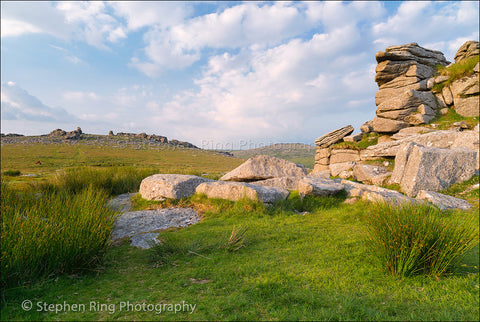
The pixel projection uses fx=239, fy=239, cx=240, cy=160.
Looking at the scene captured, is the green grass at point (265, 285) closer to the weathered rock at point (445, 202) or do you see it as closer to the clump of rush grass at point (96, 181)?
the weathered rock at point (445, 202)

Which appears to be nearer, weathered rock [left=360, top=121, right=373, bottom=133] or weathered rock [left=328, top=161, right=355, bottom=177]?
weathered rock [left=328, top=161, right=355, bottom=177]

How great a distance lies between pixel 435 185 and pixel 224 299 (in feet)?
40.7

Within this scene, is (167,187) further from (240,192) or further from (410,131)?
(410,131)

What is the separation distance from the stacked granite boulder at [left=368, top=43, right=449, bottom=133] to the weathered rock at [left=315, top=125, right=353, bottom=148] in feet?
4.29

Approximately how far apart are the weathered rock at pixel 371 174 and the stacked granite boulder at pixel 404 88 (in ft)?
17.4

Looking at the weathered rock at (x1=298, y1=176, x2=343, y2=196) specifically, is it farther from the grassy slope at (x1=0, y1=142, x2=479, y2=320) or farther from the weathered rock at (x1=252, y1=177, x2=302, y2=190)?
the grassy slope at (x1=0, y1=142, x2=479, y2=320)

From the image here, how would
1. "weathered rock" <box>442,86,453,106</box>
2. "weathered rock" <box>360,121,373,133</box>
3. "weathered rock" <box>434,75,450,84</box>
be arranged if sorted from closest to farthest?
1. "weathered rock" <box>442,86,453,106</box>
2. "weathered rock" <box>434,75,450,84</box>
3. "weathered rock" <box>360,121,373,133</box>

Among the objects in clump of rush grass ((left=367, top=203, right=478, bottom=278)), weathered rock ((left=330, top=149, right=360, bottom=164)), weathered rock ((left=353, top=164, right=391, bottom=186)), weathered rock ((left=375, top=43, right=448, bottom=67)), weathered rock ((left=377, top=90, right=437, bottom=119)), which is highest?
weathered rock ((left=375, top=43, right=448, bottom=67))

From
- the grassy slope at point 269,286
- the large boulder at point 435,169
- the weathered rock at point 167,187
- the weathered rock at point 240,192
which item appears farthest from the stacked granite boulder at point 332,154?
the grassy slope at point 269,286

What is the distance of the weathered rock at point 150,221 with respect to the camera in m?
7.59

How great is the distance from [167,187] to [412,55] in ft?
77.2

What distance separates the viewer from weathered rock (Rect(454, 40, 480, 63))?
66.7 ft

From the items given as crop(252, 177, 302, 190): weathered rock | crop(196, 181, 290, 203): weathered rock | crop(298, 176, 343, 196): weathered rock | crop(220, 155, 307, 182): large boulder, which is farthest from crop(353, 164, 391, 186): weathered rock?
crop(196, 181, 290, 203): weathered rock

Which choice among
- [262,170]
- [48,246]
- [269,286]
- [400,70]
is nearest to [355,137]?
[400,70]
